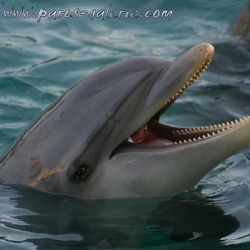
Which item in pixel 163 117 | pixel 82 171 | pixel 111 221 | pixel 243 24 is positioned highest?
pixel 243 24

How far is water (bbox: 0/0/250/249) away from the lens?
7.52 metres

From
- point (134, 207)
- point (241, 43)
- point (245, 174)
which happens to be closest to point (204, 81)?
point (241, 43)

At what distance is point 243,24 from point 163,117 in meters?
2.62

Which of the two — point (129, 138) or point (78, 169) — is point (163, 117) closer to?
point (129, 138)

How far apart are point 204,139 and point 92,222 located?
1126mm

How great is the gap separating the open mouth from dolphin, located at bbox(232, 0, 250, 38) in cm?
549

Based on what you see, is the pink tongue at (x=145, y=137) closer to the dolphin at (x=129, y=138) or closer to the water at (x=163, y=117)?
the dolphin at (x=129, y=138)

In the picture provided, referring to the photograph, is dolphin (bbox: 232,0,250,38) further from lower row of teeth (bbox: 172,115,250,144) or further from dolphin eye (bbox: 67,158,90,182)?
dolphin eye (bbox: 67,158,90,182)

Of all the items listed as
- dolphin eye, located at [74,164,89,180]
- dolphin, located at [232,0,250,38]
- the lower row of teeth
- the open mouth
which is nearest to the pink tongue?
the open mouth

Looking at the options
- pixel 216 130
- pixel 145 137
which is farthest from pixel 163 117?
pixel 216 130

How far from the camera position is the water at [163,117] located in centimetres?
752

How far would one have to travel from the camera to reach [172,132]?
789 centimetres

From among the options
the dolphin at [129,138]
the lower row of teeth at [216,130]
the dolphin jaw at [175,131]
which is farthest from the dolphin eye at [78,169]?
the lower row of teeth at [216,130]

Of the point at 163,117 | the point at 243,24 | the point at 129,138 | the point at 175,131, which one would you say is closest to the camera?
the point at 129,138
